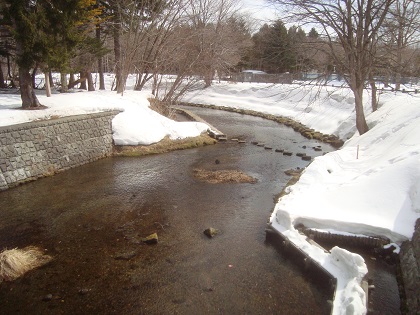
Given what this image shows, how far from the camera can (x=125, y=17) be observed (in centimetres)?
2072

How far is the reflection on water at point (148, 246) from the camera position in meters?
5.02

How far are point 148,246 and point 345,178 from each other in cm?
574

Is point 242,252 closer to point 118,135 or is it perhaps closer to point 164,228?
point 164,228

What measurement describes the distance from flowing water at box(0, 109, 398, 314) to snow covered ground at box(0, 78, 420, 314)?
590 millimetres

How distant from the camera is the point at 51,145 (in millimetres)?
10867

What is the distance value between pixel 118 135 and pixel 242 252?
9245mm

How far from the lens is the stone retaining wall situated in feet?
15.3

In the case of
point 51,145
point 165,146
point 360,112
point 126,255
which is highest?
point 360,112

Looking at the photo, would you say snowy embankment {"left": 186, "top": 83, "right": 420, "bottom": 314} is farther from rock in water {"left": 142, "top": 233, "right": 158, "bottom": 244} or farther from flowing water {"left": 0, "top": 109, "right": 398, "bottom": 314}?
rock in water {"left": 142, "top": 233, "right": 158, "bottom": 244}

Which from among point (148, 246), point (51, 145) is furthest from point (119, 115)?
point (148, 246)

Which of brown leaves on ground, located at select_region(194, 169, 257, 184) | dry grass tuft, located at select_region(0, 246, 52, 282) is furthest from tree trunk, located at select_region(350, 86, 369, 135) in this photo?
A: dry grass tuft, located at select_region(0, 246, 52, 282)

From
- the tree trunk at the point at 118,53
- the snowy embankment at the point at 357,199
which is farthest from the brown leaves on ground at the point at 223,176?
the tree trunk at the point at 118,53

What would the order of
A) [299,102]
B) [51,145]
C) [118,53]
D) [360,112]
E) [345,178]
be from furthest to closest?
1. [299,102]
2. [118,53]
3. [360,112]
4. [51,145]
5. [345,178]

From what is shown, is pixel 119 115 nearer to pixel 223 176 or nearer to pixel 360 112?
pixel 223 176
